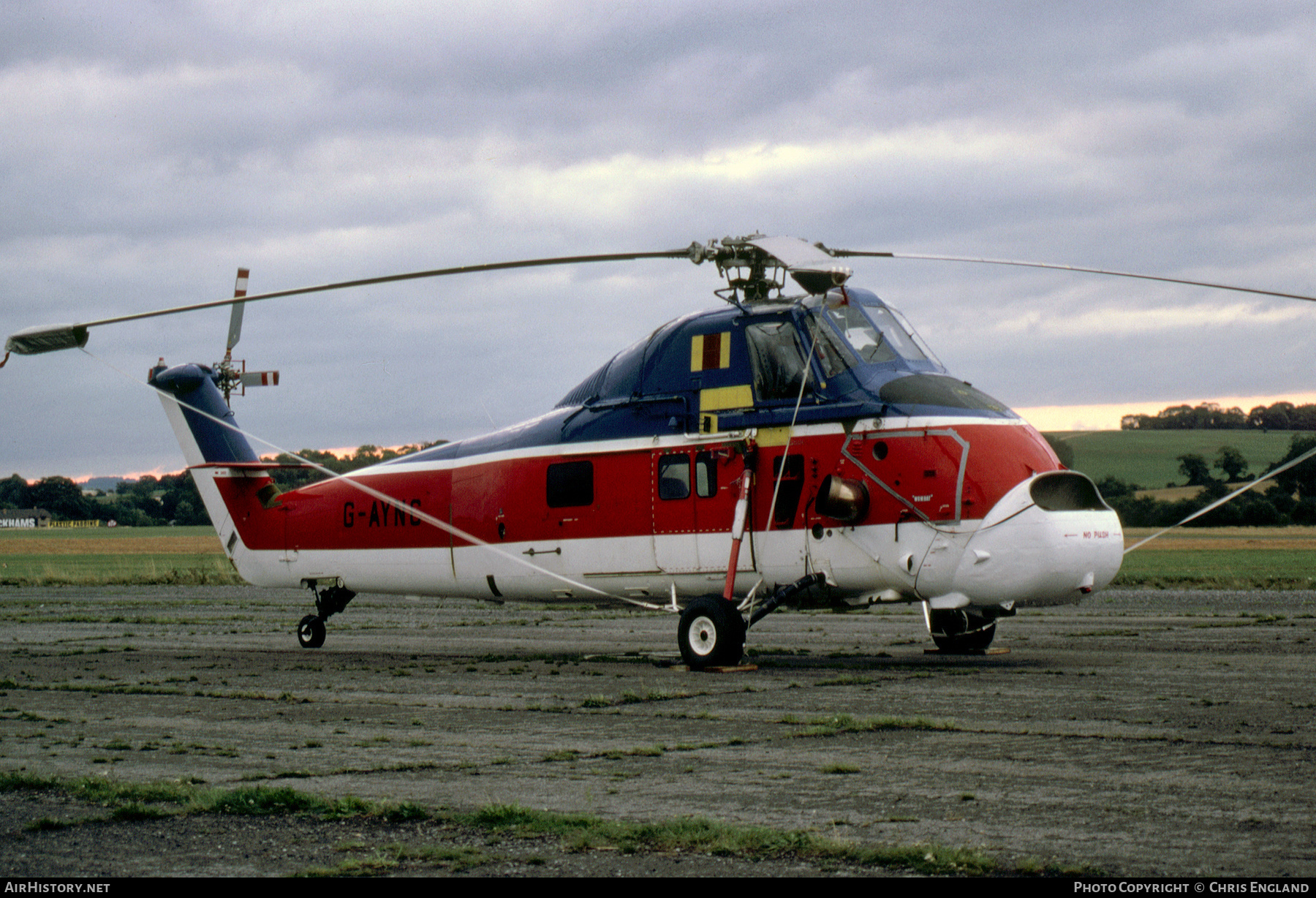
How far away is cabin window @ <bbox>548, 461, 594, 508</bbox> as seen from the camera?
18.7 m

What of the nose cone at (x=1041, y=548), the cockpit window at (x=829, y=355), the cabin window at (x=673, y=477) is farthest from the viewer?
the cabin window at (x=673, y=477)

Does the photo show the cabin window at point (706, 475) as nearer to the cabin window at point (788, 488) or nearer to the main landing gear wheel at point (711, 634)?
the cabin window at point (788, 488)

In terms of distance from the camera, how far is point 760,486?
1722 centimetres

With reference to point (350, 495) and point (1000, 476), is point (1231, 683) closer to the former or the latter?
point (1000, 476)

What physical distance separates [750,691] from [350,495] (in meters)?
9.98

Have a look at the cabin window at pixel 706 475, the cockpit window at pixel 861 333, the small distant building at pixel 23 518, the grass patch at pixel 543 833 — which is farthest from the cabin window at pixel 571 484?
the small distant building at pixel 23 518

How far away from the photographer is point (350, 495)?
21.8 m

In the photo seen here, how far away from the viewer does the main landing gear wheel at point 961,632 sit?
17.9 metres

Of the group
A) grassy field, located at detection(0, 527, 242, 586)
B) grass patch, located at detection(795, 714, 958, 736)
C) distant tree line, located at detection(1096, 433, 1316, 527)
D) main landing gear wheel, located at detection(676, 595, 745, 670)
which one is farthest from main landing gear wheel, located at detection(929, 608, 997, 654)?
distant tree line, located at detection(1096, 433, 1316, 527)

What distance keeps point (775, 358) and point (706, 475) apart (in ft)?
6.32

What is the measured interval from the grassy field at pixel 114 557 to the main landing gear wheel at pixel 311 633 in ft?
61.7

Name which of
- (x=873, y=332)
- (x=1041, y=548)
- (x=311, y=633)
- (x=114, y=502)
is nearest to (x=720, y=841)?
(x=1041, y=548)

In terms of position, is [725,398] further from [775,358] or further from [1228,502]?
[1228,502]
